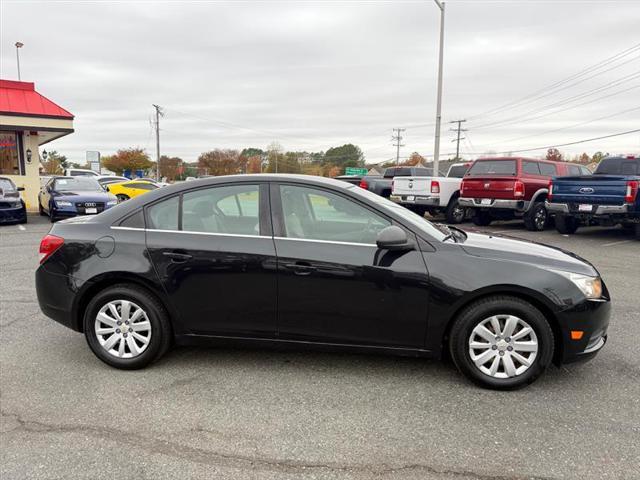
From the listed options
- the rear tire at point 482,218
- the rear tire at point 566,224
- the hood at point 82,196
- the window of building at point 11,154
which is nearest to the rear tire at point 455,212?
the rear tire at point 482,218

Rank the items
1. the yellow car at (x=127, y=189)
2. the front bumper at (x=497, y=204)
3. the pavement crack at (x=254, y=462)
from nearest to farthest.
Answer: the pavement crack at (x=254, y=462) → the front bumper at (x=497, y=204) → the yellow car at (x=127, y=189)

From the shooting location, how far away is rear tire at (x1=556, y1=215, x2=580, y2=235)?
12.3 metres

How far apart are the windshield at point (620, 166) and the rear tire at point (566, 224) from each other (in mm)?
1617

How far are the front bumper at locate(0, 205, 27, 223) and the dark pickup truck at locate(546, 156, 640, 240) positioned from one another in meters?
14.3

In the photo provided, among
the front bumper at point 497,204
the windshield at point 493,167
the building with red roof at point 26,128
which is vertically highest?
the building with red roof at point 26,128

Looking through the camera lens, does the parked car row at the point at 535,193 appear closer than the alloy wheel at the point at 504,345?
No

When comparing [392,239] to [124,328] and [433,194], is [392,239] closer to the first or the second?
[124,328]

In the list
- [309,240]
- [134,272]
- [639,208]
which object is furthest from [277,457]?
[639,208]

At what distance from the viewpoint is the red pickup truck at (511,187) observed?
12609 millimetres

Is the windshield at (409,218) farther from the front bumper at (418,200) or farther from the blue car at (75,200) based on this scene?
the blue car at (75,200)

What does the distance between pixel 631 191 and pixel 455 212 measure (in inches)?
193

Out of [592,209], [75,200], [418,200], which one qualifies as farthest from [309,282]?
[75,200]

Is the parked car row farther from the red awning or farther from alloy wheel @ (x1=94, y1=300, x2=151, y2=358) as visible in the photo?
the red awning

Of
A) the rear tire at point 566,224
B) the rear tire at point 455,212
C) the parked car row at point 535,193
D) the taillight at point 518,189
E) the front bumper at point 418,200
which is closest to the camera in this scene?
the parked car row at point 535,193
